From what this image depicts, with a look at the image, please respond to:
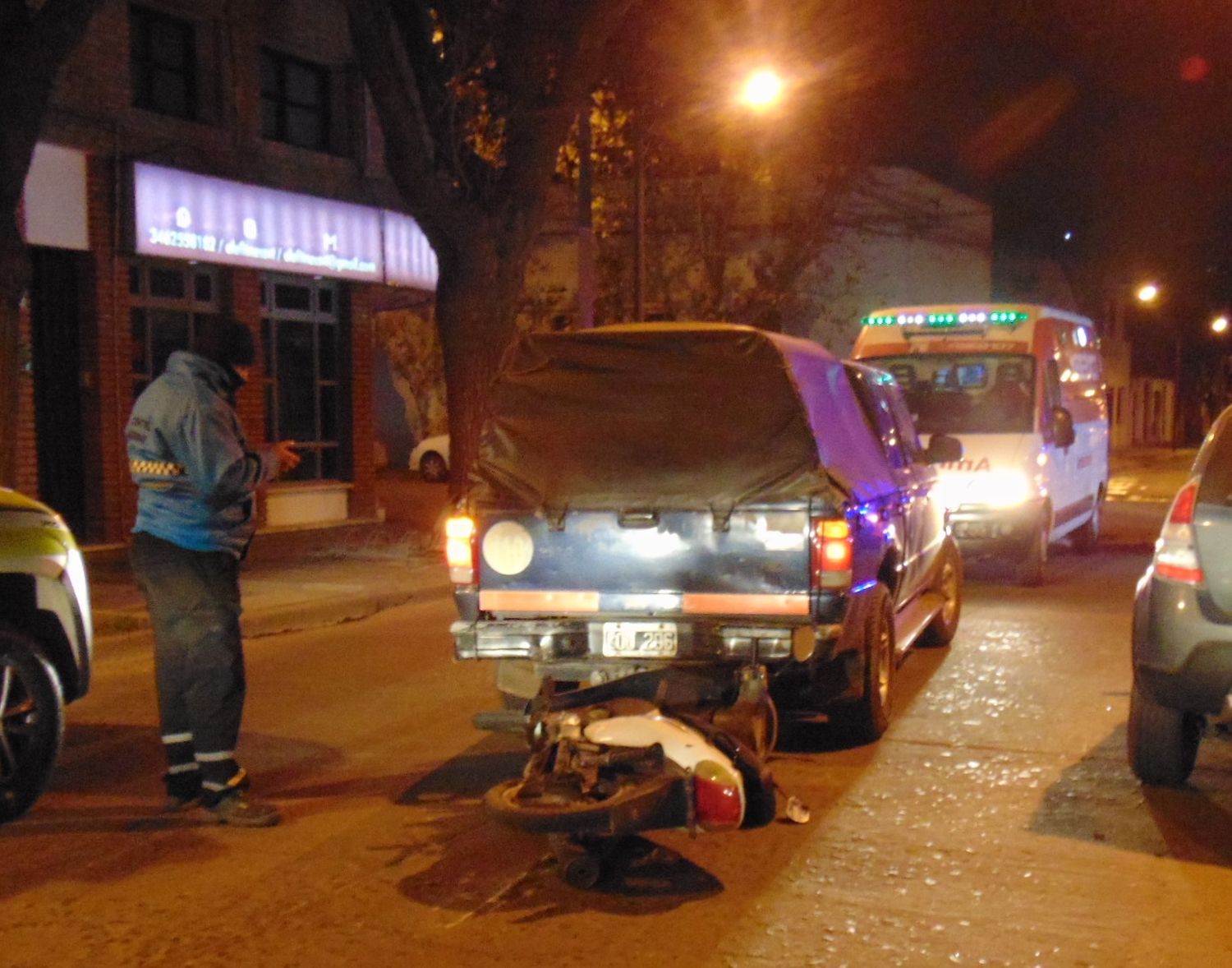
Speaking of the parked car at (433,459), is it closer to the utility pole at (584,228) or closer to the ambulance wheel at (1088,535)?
the utility pole at (584,228)

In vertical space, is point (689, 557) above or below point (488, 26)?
below

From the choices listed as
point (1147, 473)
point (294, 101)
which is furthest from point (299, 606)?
point (1147, 473)

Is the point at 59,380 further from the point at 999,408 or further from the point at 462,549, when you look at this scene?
the point at 462,549

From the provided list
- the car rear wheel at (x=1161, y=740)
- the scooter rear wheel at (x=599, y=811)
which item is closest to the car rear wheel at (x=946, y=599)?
A: the car rear wheel at (x=1161, y=740)

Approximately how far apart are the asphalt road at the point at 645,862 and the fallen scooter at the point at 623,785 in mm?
225

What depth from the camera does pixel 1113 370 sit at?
138ft

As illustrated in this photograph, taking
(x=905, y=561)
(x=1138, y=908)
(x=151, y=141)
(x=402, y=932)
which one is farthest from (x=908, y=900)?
(x=151, y=141)

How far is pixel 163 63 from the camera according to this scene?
51.2 feet

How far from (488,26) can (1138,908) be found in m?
11.7

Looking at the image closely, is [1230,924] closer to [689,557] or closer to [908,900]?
[908,900]

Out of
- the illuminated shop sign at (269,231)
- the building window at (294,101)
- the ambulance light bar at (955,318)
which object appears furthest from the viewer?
the building window at (294,101)

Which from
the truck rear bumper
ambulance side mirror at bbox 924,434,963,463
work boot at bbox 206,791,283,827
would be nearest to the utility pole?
ambulance side mirror at bbox 924,434,963,463

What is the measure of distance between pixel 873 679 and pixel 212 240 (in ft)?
34.0

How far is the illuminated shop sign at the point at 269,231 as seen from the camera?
571 inches
